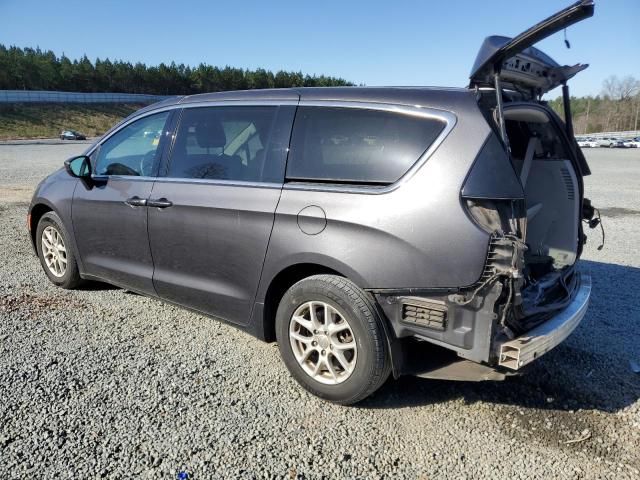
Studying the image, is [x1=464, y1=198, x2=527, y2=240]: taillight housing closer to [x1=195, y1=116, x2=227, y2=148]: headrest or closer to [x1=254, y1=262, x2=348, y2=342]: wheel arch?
[x1=254, y1=262, x2=348, y2=342]: wheel arch

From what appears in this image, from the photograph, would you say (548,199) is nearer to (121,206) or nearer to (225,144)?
(225,144)

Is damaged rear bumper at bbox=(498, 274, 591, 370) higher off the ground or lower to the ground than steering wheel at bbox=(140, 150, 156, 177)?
lower

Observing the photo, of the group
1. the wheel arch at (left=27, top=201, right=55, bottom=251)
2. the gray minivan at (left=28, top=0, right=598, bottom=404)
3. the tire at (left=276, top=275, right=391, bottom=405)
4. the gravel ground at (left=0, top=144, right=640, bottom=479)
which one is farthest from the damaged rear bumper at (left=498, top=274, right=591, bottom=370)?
the wheel arch at (left=27, top=201, right=55, bottom=251)

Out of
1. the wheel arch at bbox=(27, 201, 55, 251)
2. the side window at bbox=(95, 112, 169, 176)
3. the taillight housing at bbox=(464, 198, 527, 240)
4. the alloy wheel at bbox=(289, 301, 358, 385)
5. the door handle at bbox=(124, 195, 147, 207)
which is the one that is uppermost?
the side window at bbox=(95, 112, 169, 176)

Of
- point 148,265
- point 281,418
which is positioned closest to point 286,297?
point 281,418

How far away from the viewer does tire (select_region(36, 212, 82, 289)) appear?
15.7 ft

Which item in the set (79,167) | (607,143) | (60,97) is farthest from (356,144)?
(60,97)

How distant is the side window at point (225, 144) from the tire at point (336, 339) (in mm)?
869

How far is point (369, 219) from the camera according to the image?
2.78 meters

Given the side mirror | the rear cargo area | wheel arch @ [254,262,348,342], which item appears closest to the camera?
wheel arch @ [254,262,348,342]

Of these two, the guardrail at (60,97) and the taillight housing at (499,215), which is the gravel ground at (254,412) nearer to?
the taillight housing at (499,215)

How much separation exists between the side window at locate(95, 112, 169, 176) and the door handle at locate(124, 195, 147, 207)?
0.23 m

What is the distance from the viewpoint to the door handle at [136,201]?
3.93 metres

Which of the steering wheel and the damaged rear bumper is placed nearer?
the damaged rear bumper
